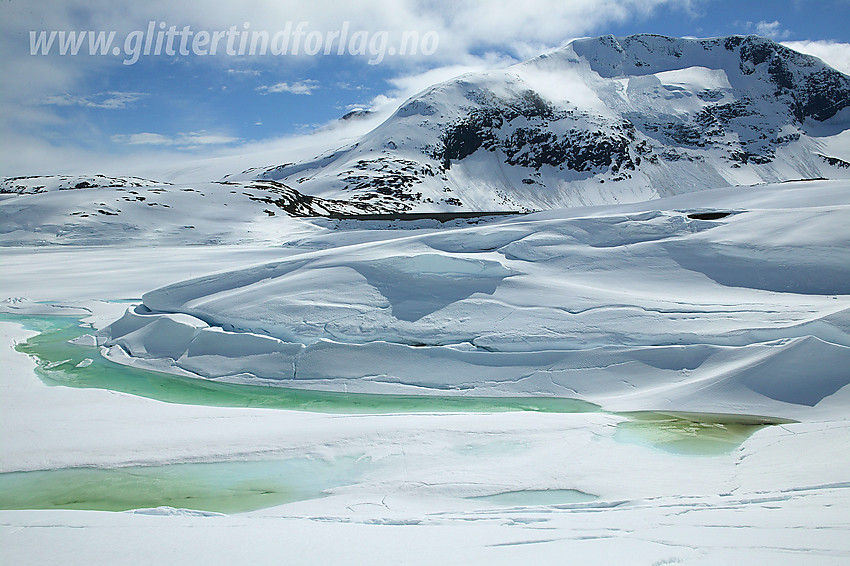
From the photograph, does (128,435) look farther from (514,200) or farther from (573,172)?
(573,172)

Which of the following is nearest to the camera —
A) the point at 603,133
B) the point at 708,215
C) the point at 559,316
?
the point at 559,316

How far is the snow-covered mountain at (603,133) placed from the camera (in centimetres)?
9619

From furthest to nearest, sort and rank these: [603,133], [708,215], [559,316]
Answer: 1. [603,133]
2. [708,215]
3. [559,316]

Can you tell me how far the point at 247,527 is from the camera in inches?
135

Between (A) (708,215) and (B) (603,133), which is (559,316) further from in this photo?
(B) (603,133)

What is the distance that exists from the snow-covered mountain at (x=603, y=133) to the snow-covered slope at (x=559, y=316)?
63.4 meters

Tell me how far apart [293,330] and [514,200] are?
90.6 meters

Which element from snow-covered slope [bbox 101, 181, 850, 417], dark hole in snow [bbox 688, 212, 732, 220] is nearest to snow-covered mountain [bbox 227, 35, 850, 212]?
dark hole in snow [bbox 688, 212, 732, 220]

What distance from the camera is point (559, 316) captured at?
8828 millimetres

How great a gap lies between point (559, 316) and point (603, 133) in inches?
4459

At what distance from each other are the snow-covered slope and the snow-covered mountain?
208ft

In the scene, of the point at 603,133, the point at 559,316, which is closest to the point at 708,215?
Result: the point at 559,316

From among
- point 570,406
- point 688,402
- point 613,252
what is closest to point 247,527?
point 570,406

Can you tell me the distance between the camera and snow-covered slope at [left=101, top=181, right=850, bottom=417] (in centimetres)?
725
